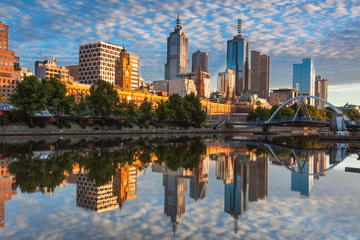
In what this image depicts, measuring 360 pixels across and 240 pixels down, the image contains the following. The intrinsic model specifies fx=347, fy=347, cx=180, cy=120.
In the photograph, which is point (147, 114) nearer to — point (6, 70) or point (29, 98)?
point (29, 98)

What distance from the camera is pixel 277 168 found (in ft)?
101

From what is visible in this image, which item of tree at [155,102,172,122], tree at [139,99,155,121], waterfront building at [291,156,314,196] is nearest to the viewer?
waterfront building at [291,156,314,196]

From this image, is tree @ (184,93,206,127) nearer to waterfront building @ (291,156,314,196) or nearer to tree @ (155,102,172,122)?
tree @ (155,102,172,122)

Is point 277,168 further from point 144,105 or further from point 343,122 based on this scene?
point 144,105

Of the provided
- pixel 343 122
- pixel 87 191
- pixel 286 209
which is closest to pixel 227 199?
pixel 286 209

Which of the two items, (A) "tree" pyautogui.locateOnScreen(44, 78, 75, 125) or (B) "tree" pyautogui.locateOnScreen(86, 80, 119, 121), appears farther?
(B) "tree" pyautogui.locateOnScreen(86, 80, 119, 121)

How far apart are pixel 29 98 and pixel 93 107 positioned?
941 inches

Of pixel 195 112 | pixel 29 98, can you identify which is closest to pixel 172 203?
pixel 29 98

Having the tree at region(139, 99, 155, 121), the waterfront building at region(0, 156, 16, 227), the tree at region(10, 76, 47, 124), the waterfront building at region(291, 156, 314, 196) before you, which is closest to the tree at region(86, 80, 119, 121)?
the tree at region(139, 99, 155, 121)

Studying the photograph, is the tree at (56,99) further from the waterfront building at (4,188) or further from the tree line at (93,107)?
the waterfront building at (4,188)

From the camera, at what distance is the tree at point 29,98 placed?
259 ft

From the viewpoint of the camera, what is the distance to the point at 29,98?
3150 inches

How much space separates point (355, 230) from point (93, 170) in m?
18.1

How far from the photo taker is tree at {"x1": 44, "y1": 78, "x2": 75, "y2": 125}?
275 ft
